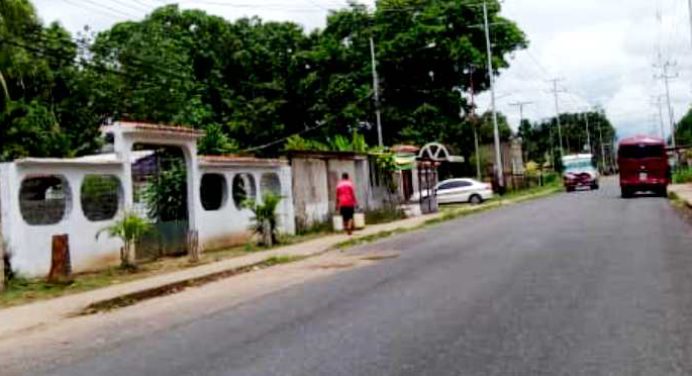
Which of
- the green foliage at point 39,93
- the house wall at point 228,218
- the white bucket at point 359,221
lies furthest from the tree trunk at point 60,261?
the white bucket at point 359,221

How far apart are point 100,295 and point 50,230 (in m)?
3.42

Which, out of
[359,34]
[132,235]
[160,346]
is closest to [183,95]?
[359,34]

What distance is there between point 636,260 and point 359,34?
48.8m

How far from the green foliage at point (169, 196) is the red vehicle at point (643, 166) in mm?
26352

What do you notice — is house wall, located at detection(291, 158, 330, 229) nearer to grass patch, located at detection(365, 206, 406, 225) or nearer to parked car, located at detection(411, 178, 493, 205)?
grass patch, located at detection(365, 206, 406, 225)

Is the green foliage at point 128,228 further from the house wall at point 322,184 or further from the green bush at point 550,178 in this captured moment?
the green bush at point 550,178

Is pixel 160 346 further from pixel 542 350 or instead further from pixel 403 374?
pixel 542 350

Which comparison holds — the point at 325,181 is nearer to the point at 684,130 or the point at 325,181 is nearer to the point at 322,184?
the point at 322,184

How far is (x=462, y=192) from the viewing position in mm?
50250

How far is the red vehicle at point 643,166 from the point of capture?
139 ft

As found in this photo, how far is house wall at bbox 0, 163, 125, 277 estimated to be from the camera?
53.5 ft

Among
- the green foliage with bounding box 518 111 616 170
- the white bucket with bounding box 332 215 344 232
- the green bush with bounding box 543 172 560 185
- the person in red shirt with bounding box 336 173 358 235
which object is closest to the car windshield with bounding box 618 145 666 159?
the white bucket with bounding box 332 215 344 232

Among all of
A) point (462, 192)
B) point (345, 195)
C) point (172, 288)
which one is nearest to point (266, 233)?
point (345, 195)

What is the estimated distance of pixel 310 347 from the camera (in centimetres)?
838
